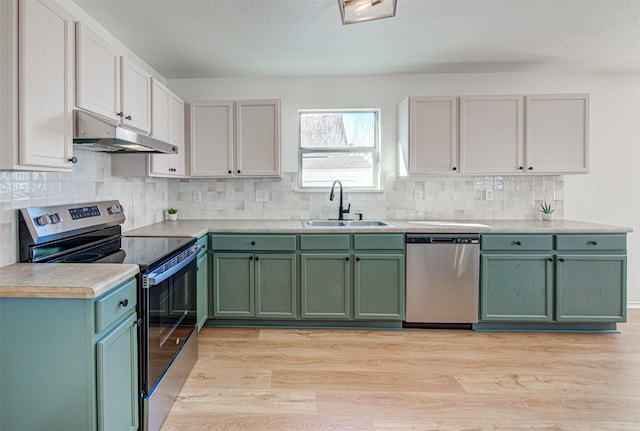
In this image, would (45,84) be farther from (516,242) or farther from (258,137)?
(516,242)

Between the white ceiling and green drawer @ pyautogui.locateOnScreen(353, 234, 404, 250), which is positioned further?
green drawer @ pyautogui.locateOnScreen(353, 234, 404, 250)

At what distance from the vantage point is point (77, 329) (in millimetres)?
1296

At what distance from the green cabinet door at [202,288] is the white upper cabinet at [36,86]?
1.27m

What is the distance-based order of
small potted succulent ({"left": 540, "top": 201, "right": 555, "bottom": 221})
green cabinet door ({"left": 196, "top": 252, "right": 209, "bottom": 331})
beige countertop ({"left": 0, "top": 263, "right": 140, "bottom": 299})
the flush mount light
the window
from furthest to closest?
the window → small potted succulent ({"left": 540, "top": 201, "right": 555, "bottom": 221}) → green cabinet door ({"left": 196, "top": 252, "right": 209, "bottom": 331}) → the flush mount light → beige countertop ({"left": 0, "top": 263, "right": 140, "bottom": 299})

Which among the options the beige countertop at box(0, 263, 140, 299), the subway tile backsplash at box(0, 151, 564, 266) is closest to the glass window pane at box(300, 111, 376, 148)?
the subway tile backsplash at box(0, 151, 564, 266)

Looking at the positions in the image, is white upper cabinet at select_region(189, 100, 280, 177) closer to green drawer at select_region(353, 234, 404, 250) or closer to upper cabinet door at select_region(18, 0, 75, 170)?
green drawer at select_region(353, 234, 404, 250)

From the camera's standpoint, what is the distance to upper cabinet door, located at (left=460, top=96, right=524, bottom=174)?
3.14 m

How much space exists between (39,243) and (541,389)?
9.50ft

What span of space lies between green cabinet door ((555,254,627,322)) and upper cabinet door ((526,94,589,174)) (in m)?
0.82

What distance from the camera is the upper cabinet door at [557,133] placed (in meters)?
3.11

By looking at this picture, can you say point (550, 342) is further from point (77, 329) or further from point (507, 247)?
point (77, 329)

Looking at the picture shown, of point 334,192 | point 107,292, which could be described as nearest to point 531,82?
point 334,192

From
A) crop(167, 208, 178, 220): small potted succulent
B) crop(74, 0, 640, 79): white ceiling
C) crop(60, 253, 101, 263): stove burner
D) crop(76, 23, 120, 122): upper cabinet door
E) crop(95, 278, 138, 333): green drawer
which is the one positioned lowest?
crop(95, 278, 138, 333): green drawer

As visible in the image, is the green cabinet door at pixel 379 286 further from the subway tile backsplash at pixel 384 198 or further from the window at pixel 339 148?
the window at pixel 339 148
